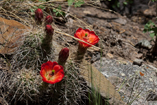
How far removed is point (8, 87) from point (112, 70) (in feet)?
4.64

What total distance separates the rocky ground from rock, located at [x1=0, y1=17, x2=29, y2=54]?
15.5 inches

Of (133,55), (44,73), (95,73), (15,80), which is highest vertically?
(44,73)

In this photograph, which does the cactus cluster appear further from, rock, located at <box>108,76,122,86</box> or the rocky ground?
rock, located at <box>108,76,122,86</box>

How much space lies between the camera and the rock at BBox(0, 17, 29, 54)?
1918 mm

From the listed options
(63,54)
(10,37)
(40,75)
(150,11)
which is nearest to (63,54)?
(63,54)

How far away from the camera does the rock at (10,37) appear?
1918 millimetres

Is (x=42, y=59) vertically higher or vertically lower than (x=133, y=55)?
higher

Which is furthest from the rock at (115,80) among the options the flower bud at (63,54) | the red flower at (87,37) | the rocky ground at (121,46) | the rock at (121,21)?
the rock at (121,21)

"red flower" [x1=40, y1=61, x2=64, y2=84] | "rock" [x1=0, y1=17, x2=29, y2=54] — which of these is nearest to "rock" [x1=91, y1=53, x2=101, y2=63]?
"rock" [x1=0, y1=17, x2=29, y2=54]

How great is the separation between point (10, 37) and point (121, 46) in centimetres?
201

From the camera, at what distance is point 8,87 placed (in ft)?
5.69

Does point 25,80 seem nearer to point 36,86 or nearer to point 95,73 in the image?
point 36,86

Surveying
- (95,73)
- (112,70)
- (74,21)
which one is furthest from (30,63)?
(74,21)

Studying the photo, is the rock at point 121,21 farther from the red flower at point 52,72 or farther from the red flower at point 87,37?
the red flower at point 52,72
